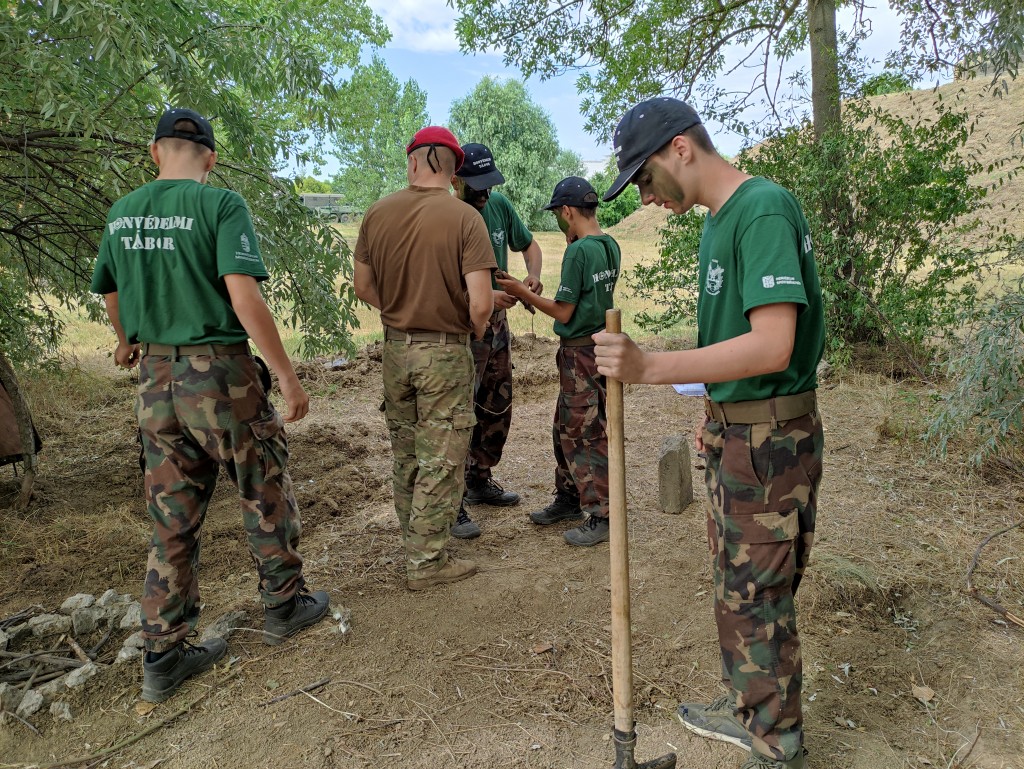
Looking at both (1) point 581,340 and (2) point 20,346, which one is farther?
(2) point 20,346

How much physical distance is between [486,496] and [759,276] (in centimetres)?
340

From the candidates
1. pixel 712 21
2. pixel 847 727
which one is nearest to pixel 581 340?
pixel 847 727

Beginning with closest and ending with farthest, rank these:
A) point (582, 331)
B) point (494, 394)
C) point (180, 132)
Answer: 1. point (180, 132)
2. point (582, 331)
3. point (494, 394)

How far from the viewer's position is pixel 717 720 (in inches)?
102

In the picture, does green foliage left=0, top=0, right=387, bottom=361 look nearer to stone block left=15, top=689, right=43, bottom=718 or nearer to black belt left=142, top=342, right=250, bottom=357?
black belt left=142, top=342, right=250, bottom=357

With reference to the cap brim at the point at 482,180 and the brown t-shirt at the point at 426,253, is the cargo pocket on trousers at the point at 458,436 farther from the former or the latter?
the cap brim at the point at 482,180

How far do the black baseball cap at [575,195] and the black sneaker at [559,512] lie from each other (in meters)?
1.93

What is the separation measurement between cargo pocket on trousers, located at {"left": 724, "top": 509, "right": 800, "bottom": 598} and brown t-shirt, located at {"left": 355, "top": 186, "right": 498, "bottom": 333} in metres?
1.87

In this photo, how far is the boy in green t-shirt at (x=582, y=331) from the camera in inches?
159

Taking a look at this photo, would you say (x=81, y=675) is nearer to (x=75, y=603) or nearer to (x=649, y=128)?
(x=75, y=603)

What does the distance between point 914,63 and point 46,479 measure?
29.1 feet

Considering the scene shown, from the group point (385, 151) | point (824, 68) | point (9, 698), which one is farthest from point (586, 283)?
point (385, 151)

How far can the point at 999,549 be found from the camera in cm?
391

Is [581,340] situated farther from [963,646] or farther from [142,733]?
[142,733]
